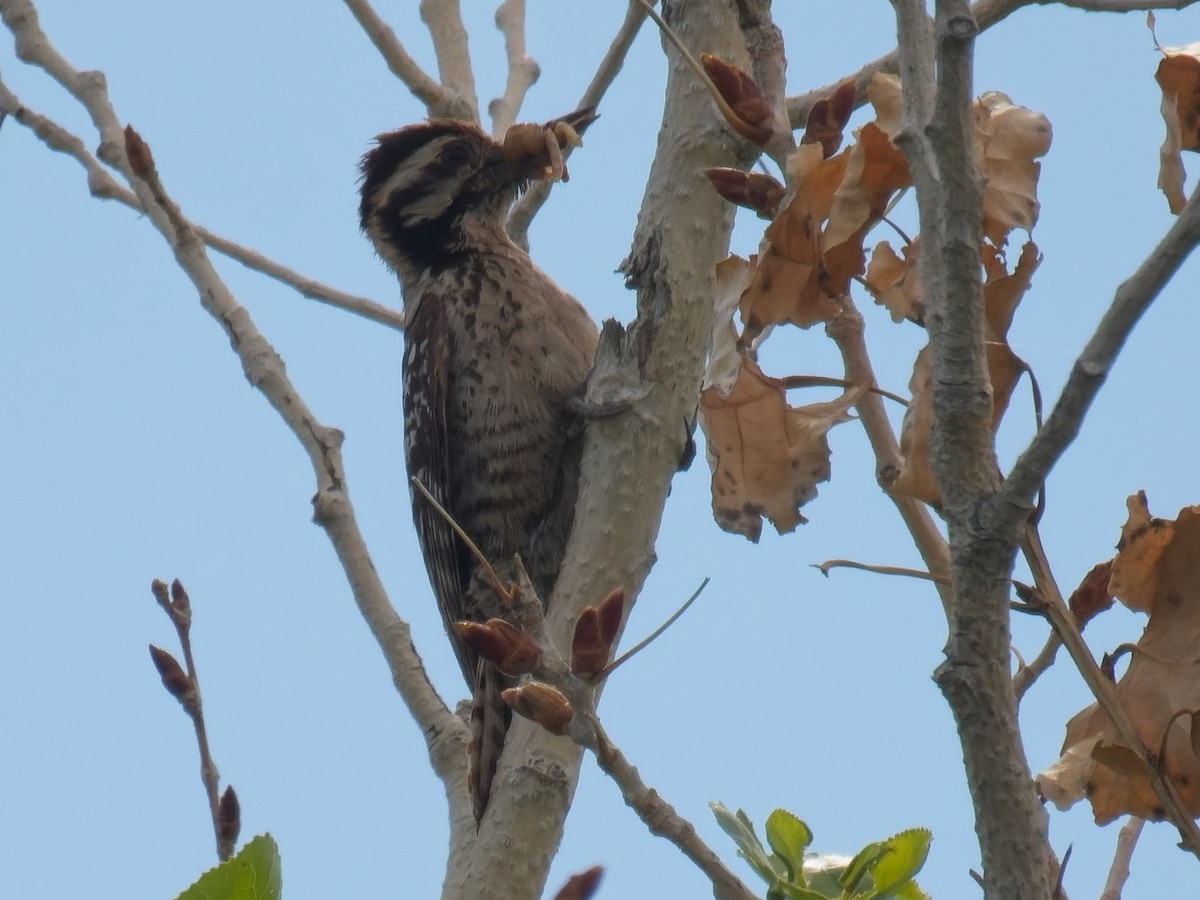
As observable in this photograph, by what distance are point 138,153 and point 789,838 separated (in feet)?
8.96

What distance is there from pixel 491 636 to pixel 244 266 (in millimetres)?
3906

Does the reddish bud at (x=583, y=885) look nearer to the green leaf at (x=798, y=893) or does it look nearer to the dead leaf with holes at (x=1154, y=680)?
the green leaf at (x=798, y=893)

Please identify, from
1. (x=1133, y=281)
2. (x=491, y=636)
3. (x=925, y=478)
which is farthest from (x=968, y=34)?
(x=491, y=636)

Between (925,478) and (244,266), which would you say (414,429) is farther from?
(925,478)

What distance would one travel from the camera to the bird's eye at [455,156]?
245 inches

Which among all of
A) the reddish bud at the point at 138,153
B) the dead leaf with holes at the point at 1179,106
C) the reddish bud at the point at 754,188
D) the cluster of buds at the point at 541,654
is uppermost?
the reddish bud at the point at 138,153

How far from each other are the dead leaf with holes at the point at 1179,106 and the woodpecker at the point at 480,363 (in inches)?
131

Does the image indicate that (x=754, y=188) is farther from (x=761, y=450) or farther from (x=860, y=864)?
(x=860, y=864)

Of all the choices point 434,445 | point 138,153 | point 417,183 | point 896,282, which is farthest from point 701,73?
point 417,183

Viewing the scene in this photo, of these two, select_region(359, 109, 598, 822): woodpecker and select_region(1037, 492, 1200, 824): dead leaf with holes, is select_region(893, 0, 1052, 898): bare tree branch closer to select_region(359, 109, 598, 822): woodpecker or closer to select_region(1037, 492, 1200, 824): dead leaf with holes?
select_region(1037, 492, 1200, 824): dead leaf with holes

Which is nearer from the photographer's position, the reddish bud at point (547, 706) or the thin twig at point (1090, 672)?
the thin twig at point (1090, 672)

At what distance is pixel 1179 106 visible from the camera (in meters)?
2.20

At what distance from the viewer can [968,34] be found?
6.20 ft

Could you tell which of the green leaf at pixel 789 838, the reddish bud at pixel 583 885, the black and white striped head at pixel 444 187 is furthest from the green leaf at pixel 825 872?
the black and white striped head at pixel 444 187
